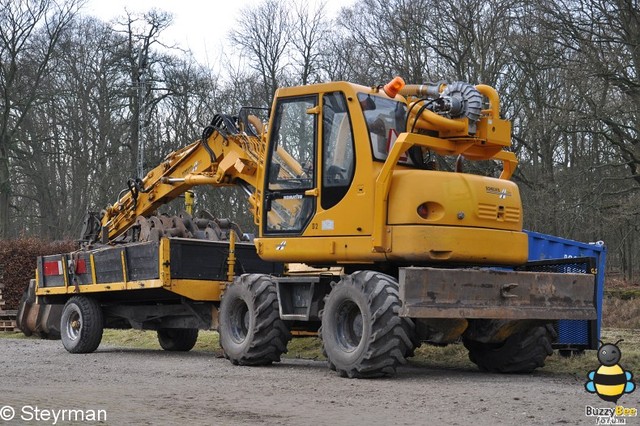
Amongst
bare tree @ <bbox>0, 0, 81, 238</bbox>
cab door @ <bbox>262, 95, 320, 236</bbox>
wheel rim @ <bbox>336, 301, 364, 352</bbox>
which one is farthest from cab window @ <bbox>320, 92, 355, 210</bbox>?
bare tree @ <bbox>0, 0, 81, 238</bbox>

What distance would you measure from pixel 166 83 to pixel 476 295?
27.3 metres

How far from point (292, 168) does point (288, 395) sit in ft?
11.4

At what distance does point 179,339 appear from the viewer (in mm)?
16688

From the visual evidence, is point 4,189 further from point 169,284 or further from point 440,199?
point 440,199

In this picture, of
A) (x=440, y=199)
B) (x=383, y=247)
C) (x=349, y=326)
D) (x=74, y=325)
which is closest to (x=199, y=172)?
(x=74, y=325)

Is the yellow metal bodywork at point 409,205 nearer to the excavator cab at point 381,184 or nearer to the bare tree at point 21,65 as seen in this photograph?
the excavator cab at point 381,184

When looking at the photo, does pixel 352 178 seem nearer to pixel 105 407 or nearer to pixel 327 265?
pixel 327 265

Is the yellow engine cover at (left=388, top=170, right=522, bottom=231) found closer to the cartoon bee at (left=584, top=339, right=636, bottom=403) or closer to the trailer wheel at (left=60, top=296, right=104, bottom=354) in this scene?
the cartoon bee at (left=584, top=339, right=636, bottom=403)

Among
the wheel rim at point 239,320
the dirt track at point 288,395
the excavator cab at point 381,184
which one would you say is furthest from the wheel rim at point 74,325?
the excavator cab at point 381,184

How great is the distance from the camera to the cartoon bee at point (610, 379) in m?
8.59

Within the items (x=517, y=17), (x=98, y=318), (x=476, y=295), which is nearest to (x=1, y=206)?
(x=517, y=17)

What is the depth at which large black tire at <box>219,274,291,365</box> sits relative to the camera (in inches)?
490

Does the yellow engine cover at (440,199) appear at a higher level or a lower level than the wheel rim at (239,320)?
higher

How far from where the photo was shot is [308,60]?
38.2 meters
